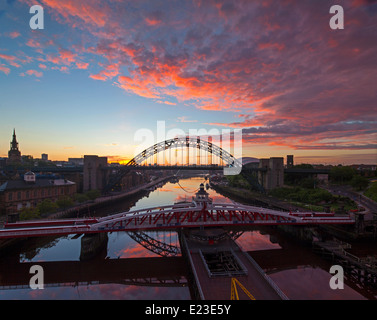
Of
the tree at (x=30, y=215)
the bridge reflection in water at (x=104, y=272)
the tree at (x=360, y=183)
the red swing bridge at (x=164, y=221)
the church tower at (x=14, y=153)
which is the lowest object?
the bridge reflection in water at (x=104, y=272)

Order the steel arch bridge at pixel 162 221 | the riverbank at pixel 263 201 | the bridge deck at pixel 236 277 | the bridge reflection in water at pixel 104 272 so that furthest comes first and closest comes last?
1. the riverbank at pixel 263 201
2. the steel arch bridge at pixel 162 221
3. the bridge reflection in water at pixel 104 272
4. the bridge deck at pixel 236 277

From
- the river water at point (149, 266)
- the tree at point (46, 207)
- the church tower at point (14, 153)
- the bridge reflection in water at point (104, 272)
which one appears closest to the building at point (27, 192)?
the tree at point (46, 207)

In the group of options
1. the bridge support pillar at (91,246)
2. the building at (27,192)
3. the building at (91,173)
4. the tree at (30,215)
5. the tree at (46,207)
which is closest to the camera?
the bridge support pillar at (91,246)

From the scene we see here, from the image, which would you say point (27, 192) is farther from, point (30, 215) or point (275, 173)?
point (275, 173)

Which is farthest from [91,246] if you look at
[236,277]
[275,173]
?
[275,173]

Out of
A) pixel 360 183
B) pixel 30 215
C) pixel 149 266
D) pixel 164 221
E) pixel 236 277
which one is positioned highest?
pixel 360 183

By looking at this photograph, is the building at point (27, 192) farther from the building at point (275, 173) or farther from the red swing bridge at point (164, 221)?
the building at point (275, 173)
